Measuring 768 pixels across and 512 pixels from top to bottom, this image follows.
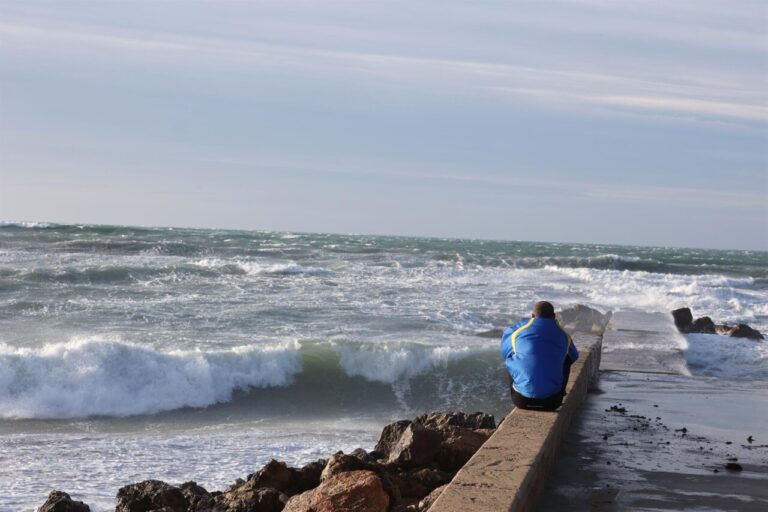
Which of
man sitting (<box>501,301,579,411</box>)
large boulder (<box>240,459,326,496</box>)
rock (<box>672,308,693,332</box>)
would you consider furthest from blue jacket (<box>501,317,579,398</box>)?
rock (<box>672,308,693,332</box>)

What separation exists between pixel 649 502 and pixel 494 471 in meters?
1.10

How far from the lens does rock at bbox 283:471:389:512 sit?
190 inches

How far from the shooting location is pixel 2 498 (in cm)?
750

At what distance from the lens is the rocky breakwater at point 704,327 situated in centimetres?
1608

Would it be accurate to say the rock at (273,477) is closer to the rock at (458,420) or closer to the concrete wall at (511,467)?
the rock at (458,420)

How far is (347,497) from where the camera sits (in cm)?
490

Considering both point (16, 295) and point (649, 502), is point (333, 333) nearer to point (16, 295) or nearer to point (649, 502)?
point (16, 295)

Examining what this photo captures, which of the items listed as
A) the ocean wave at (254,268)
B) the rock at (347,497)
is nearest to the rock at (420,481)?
the rock at (347,497)

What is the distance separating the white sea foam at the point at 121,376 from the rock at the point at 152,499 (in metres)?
5.79

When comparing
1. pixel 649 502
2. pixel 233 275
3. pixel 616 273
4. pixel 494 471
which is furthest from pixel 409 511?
pixel 616 273

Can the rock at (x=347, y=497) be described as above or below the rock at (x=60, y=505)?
above

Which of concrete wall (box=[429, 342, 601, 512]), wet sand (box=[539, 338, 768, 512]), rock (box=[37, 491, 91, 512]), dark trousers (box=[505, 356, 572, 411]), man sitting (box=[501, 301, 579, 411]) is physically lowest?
rock (box=[37, 491, 91, 512])

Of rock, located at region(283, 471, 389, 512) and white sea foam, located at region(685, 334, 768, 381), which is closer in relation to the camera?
rock, located at region(283, 471, 389, 512)

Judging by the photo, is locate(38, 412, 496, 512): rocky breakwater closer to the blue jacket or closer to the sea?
the blue jacket
